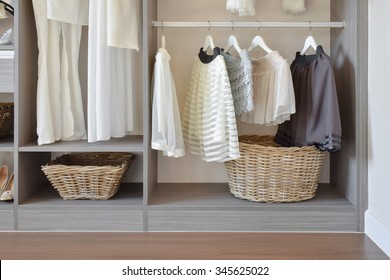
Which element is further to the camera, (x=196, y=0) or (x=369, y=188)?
(x=196, y=0)

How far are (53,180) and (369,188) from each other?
4.96ft

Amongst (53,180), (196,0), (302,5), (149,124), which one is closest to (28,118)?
(53,180)

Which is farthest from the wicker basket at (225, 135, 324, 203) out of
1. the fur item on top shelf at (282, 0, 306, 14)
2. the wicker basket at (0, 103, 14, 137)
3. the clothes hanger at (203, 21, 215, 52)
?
the wicker basket at (0, 103, 14, 137)

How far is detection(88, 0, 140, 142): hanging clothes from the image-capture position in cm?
221

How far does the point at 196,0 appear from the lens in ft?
8.73

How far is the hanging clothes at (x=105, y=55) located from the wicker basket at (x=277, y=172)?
68cm

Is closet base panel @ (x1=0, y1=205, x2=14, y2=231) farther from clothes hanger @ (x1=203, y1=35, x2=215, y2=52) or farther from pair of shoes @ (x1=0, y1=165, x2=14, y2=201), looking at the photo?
clothes hanger @ (x1=203, y1=35, x2=215, y2=52)

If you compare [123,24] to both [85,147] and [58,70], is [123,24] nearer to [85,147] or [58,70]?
[58,70]

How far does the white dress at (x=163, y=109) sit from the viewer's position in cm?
219

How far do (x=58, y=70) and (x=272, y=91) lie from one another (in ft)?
3.55

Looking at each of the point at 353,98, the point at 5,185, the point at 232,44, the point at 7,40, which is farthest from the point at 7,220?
the point at 353,98

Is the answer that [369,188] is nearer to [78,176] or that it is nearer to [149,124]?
[149,124]

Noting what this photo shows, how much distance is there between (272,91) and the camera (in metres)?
2.28

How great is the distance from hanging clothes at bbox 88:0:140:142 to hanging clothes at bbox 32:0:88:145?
16cm
